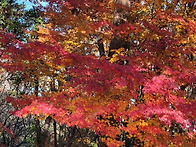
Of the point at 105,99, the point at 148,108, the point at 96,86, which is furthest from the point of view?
the point at 105,99

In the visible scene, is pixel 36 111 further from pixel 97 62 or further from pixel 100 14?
pixel 100 14

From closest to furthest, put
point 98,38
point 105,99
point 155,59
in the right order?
point 105,99 → point 155,59 → point 98,38

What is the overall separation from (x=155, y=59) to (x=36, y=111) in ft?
13.2

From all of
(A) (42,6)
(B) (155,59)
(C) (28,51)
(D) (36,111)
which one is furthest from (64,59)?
(A) (42,6)

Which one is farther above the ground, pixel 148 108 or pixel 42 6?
pixel 42 6

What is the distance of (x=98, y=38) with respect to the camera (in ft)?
26.9

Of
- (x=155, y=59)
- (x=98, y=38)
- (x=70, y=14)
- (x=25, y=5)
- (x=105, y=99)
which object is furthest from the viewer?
(x=25, y=5)

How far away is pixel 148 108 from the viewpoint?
16.4 feet

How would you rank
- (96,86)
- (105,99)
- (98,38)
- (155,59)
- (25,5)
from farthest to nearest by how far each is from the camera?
(25,5) → (98,38) → (155,59) → (105,99) → (96,86)

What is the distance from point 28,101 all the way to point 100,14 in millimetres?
5245

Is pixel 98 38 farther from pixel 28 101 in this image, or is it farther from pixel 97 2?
pixel 28 101

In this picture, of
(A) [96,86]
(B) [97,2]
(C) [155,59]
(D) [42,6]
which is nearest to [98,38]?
(B) [97,2]

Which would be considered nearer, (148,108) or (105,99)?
(148,108)

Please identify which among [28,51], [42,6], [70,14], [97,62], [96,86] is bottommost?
[96,86]
